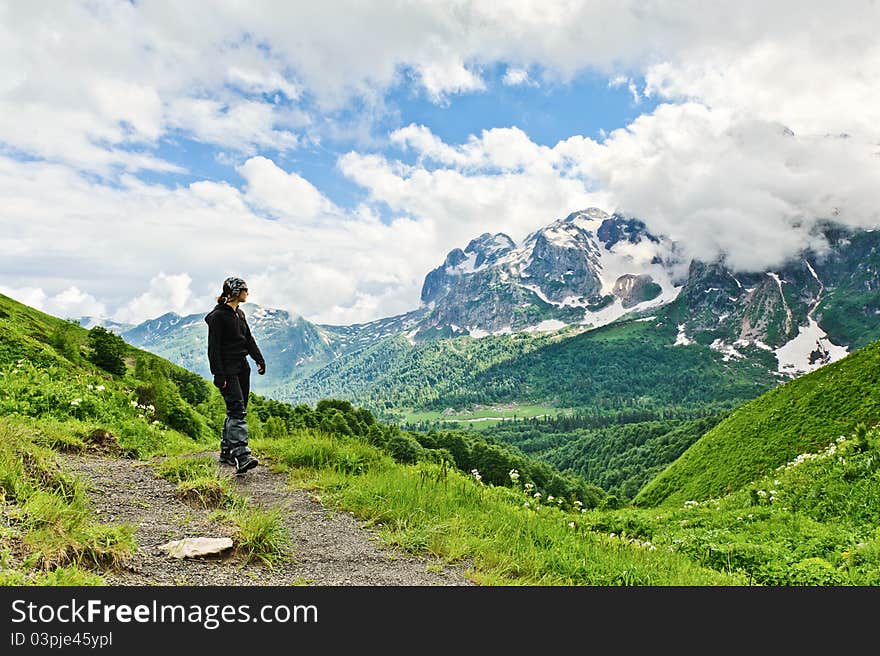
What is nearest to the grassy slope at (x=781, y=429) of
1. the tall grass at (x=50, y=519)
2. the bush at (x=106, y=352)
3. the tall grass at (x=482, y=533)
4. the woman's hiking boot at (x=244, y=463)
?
the tall grass at (x=482, y=533)

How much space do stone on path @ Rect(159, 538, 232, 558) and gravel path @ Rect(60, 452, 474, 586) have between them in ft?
0.25

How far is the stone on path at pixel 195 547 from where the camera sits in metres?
6.83

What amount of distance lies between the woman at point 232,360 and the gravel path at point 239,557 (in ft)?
4.52

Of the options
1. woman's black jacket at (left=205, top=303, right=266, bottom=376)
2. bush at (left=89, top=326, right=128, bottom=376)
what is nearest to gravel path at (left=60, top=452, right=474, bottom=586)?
woman's black jacket at (left=205, top=303, right=266, bottom=376)

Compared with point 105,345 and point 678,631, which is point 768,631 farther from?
point 105,345

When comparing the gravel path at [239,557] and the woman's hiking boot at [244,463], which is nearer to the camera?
the gravel path at [239,557]

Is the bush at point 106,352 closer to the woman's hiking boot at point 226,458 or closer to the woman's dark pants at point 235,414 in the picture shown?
the woman's hiking boot at point 226,458

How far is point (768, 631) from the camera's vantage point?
18.0 ft

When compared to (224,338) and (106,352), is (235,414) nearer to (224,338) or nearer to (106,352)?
(224,338)

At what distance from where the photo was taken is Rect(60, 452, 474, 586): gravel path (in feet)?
21.1

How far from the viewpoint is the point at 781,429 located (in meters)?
30.0

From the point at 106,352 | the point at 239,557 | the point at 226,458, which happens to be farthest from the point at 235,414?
the point at 106,352

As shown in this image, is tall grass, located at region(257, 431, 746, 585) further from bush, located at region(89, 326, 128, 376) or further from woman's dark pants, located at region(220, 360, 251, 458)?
bush, located at region(89, 326, 128, 376)

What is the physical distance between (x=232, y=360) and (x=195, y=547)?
19.3 ft
